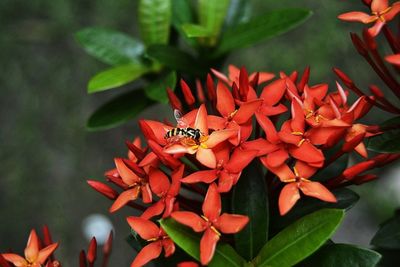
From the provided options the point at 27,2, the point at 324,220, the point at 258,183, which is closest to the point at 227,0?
the point at 258,183

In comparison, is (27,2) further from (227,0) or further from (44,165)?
(227,0)

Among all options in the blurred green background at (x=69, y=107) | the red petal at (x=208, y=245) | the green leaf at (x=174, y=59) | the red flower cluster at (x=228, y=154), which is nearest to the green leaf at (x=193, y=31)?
the green leaf at (x=174, y=59)

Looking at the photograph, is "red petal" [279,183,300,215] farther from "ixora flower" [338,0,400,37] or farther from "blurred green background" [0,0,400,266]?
"blurred green background" [0,0,400,266]

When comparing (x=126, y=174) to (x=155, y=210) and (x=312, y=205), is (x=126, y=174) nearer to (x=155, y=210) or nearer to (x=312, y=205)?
(x=155, y=210)

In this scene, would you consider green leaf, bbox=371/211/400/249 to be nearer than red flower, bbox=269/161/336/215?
No

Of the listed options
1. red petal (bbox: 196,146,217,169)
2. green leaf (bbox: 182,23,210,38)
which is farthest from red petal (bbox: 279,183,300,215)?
green leaf (bbox: 182,23,210,38)

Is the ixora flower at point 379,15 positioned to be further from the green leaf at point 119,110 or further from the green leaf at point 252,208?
the green leaf at point 119,110

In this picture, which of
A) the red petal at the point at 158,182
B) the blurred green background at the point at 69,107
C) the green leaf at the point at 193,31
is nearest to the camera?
the red petal at the point at 158,182
